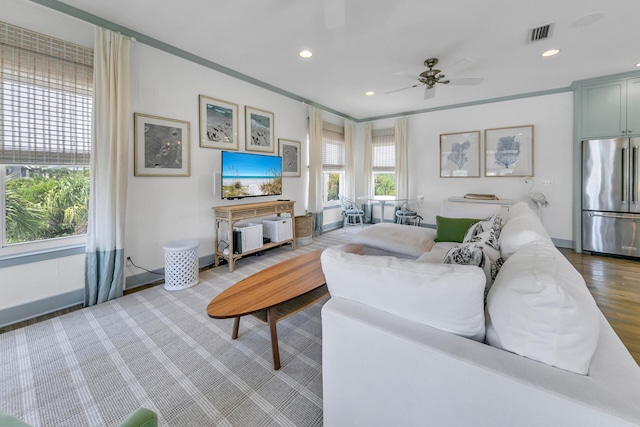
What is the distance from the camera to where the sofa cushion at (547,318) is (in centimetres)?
78

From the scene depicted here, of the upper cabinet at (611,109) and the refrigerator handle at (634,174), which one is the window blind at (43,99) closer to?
the upper cabinet at (611,109)

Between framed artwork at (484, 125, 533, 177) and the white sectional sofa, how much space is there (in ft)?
15.3

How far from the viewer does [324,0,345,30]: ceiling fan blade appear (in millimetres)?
1912

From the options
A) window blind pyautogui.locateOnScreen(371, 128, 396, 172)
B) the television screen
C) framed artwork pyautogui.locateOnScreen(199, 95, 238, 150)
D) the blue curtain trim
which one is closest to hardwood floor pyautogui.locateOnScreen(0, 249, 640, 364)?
the blue curtain trim

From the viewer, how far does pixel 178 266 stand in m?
2.95

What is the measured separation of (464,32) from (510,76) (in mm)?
1800

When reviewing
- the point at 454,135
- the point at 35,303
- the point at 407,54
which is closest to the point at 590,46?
the point at 407,54

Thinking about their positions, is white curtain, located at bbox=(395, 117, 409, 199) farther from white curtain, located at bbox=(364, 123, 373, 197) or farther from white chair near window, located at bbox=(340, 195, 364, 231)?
white chair near window, located at bbox=(340, 195, 364, 231)

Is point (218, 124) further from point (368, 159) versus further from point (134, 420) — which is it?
point (368, 159)

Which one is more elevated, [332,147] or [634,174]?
[332,147]

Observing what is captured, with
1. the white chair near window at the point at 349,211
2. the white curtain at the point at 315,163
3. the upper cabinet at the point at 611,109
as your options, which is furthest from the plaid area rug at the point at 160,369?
the upper cabinet at the point at 611,109

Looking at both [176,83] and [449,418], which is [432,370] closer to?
[449,418]

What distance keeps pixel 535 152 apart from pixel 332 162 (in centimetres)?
382

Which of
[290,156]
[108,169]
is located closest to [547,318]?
[108,169]
